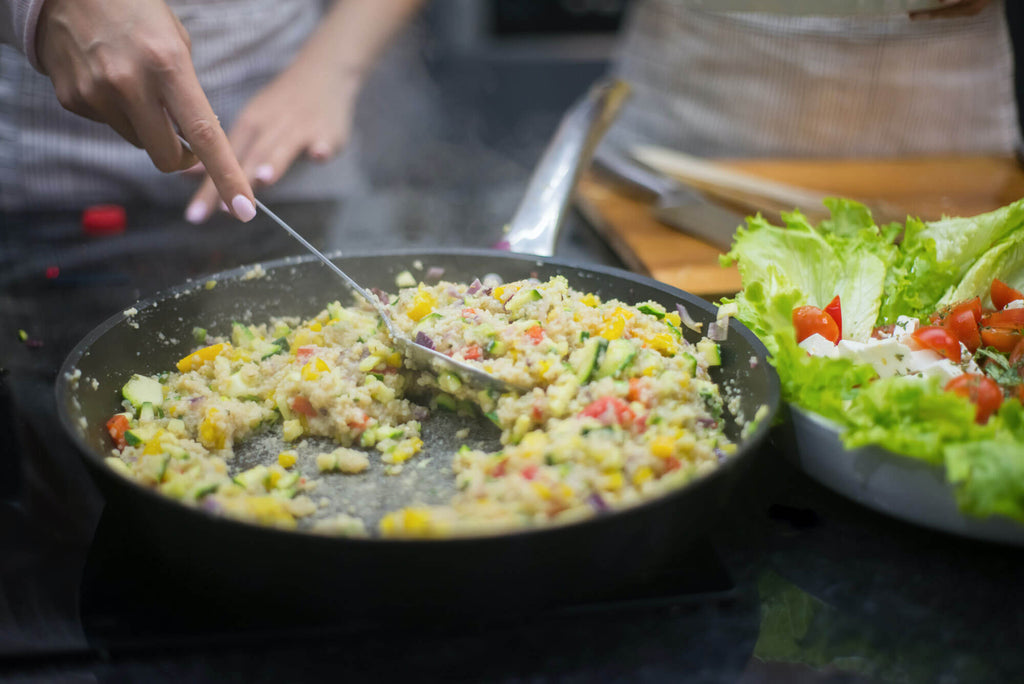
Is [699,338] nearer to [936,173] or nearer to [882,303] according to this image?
[882,303]

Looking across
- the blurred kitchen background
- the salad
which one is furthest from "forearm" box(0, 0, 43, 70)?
the blurred kitchen background

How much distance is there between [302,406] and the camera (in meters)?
1.30

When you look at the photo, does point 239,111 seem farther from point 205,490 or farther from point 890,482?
point 890,482

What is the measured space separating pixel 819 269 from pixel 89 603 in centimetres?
146

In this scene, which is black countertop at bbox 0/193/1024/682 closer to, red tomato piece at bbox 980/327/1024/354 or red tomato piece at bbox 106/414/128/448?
red tomato piece at bbox 106/414/128/448

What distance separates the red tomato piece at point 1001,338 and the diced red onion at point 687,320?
1.65ft

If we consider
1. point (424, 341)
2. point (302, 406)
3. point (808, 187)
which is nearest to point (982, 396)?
point (424, 341)

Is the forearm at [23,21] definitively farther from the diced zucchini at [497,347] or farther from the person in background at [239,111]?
the diced zucchini at [497,347]

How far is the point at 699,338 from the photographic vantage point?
1.41 m

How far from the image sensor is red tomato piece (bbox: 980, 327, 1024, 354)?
1340 mm

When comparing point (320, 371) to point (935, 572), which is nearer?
point (935, 572)

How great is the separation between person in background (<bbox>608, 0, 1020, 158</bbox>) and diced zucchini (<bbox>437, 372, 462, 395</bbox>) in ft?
6.50

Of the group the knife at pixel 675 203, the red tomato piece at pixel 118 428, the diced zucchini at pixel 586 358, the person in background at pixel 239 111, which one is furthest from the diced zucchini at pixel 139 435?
the knife at pixel 675 203

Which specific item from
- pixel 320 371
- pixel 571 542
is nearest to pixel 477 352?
pixel 320 371
